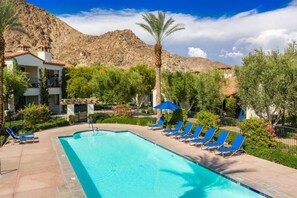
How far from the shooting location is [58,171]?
1362 cm

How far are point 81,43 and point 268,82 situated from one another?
134 metres

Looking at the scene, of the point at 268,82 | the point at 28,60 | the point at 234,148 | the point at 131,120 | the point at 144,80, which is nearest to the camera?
the point at 234,148

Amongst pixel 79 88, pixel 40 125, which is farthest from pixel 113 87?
pixel 40 125

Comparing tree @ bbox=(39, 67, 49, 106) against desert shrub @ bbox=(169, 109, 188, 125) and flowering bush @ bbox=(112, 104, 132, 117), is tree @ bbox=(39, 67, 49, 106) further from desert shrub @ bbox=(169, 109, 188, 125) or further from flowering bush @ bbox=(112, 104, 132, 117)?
desert shrub @ bbox=(169, 109, 188, 125)

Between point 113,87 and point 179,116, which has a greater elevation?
point 113,87

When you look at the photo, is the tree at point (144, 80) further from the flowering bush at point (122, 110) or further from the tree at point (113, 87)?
the flowering bush at point (122, 110)

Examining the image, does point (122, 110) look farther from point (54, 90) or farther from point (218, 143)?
point (54, 90)


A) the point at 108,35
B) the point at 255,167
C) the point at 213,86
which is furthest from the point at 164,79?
the point at 108,35

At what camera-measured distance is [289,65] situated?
789 inches

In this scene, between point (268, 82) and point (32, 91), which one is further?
point (32, 91)

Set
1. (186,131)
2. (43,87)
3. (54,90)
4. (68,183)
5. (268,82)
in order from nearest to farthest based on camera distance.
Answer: (68,183) < (268,82) < (186,131) < (43,87) < (54,90)

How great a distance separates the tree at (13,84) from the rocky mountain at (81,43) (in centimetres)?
8958

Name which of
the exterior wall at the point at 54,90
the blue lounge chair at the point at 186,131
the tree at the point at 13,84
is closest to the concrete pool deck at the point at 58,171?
the blue lounge chair at the point at 186,131

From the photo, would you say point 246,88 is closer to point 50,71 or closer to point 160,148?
point 160,148
